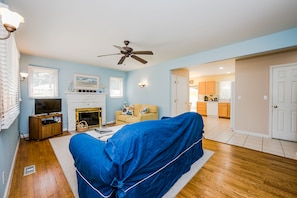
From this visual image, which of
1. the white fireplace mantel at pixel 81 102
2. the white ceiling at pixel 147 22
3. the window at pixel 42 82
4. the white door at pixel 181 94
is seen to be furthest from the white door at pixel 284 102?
the window at pixel 42 82

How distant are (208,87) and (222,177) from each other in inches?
256

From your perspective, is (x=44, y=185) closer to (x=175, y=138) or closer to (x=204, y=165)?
(x=175, y=138)

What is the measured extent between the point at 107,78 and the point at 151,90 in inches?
86.4

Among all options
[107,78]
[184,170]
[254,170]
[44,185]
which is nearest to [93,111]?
[107,78]

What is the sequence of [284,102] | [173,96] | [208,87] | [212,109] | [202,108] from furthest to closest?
[202,108]
[208,87]
[212,109]
[173,96]
[284,102]

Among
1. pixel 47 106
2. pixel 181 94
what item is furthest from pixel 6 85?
pixel 181 94

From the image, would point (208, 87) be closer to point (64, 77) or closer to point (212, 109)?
point (212, 109)

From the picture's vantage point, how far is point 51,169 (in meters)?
2.20

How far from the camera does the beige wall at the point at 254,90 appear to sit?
3.61 metres

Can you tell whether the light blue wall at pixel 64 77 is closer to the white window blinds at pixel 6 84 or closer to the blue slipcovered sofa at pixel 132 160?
the white window blinds at pixel 6 84

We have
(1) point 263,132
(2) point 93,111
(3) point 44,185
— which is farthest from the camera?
(2) point 93,111

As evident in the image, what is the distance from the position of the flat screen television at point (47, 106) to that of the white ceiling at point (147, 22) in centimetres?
157

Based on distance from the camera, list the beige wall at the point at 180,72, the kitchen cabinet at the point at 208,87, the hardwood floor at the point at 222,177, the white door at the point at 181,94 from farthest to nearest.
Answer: the kitchen cabinet at the point at 208,87, the white door at the point at 181,94, the beige wall at the point at 180,72, the hardwood floor at the point at 222,177

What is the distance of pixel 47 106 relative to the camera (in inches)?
154
